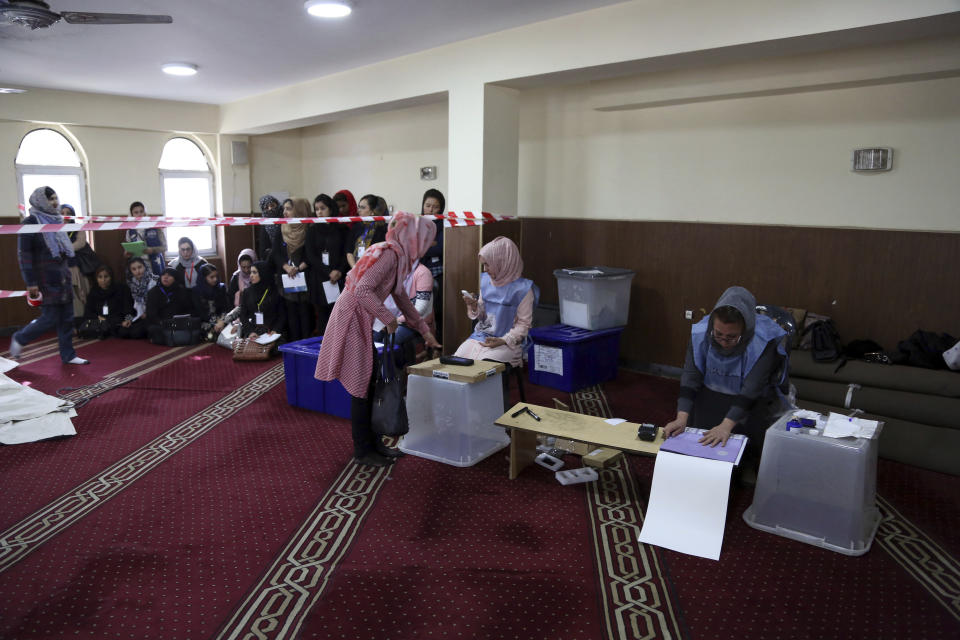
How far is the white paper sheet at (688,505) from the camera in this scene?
2854 millimetres

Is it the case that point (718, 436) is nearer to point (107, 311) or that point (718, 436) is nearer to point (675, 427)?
point (675, 427)

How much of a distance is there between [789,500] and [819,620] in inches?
25.6

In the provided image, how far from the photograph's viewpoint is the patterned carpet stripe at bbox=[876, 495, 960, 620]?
8.53 ft

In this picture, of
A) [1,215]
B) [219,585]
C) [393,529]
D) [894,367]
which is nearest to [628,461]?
[393,529]

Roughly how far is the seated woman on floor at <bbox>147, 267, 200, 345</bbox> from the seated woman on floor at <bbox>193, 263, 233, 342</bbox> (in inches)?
7.1

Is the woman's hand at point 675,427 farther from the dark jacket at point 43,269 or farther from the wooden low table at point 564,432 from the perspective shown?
the dark jacket at point 43,269

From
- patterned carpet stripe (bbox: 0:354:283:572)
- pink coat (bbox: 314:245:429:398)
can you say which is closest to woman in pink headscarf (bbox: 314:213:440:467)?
pink coat (bbox: 314:245:429:398)

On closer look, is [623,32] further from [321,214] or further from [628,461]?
[321,214]

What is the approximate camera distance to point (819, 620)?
240 centimetres

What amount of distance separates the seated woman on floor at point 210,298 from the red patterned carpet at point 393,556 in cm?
336

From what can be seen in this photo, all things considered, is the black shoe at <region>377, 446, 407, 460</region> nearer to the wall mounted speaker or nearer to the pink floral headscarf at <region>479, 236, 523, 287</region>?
the pink floral headscarf at <region>479, 236, 523, 287</region>

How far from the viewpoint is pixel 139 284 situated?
739 centimetres

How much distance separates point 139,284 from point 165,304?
61 centimetres

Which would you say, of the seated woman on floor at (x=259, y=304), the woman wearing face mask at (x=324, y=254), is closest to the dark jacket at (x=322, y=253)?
the woman wearing face mask at (x=324, y=254)
